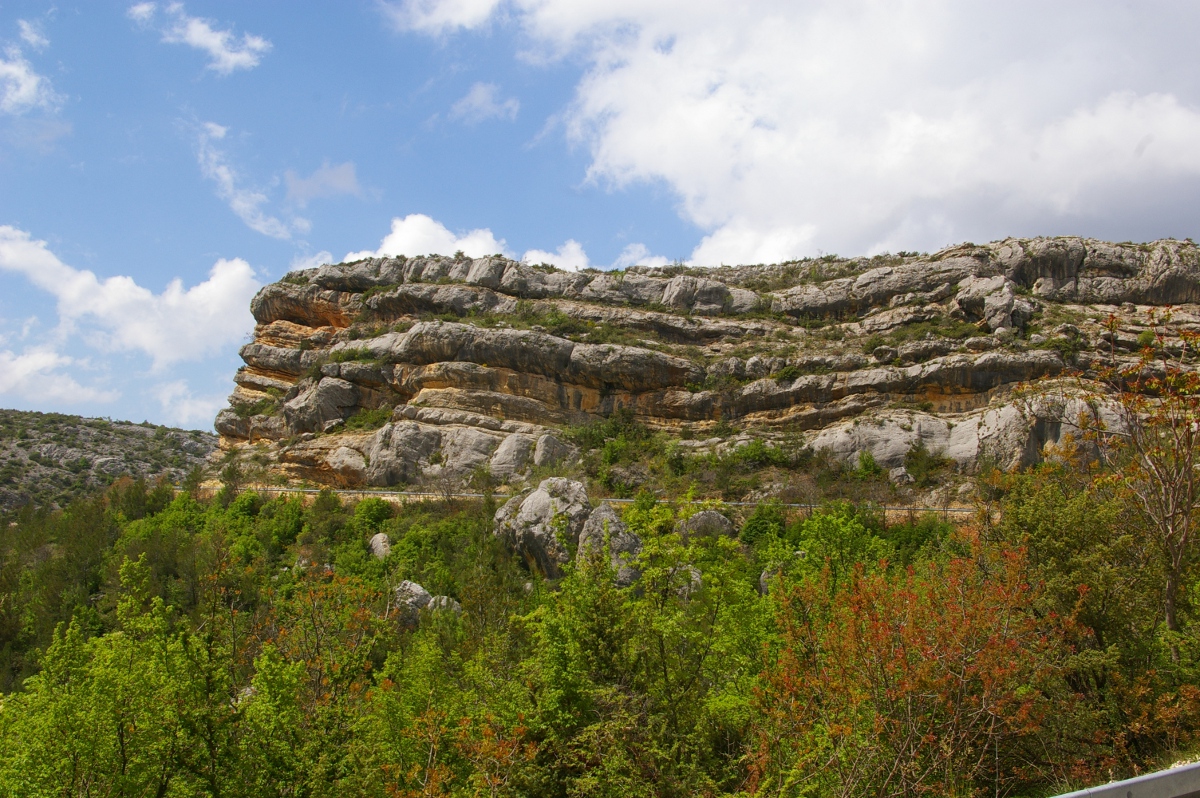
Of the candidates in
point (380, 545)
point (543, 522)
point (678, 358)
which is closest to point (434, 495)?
point (380, 545)

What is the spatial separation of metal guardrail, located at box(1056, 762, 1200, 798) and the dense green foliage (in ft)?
12.7

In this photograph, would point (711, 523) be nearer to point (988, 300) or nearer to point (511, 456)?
point (511, 456)

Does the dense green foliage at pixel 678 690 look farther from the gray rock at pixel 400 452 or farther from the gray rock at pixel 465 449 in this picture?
the gray rock at pixel 400 452

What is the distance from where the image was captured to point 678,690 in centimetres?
1206

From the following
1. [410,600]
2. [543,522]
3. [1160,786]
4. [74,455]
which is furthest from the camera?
[74,455]

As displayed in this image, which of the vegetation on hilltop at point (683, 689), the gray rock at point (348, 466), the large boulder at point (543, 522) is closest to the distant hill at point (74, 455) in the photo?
the gray rock at point (348, 466)

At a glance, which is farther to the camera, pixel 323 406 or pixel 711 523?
pixel 323 406

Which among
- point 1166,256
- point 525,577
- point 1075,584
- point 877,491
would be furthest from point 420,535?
point 1166,256

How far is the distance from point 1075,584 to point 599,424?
1244 inches

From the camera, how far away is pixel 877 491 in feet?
117

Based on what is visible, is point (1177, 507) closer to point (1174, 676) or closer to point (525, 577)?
point (1174, 676)

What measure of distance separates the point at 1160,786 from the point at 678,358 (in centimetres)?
4121

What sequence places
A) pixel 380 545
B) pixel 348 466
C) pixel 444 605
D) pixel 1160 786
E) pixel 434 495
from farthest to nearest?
pixel 348 466
pixel 434 495
pixel 380 545
pixel 444 605
pixel 1160 786

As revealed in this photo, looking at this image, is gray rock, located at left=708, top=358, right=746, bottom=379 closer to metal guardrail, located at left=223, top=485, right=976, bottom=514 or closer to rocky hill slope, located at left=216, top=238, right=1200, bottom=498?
rocky hill slope, located at left=216, top=238, right=1200, bottom=498
